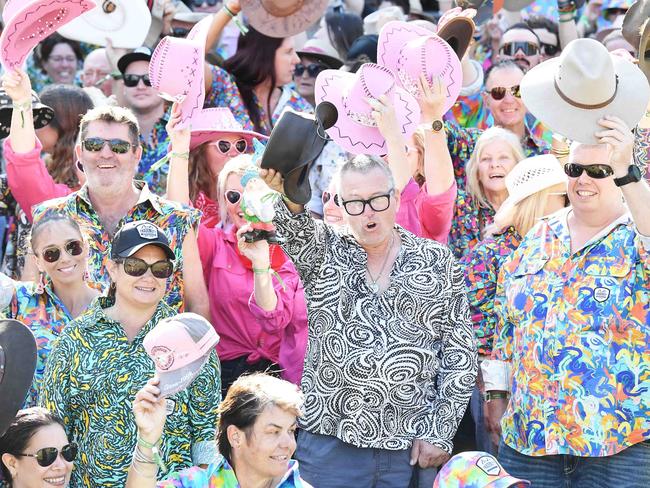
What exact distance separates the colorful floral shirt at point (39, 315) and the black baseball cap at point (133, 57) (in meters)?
2.27

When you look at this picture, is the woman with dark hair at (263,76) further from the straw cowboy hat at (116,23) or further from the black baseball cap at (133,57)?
the straw cowboy hat at (116,23)

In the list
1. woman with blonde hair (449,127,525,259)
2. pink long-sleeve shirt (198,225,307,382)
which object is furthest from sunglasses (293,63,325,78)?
pink long-sleeve shirt (198,225,307,382)

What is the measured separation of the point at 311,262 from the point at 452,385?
74 cm

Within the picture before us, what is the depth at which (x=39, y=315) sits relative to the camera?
520 cm

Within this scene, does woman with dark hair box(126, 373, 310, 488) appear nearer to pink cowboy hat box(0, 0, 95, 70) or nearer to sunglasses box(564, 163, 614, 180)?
sunglasses box(564, 163, 614, 180)

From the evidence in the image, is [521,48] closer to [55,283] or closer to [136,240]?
[55,283]

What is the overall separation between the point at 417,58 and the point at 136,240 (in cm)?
166

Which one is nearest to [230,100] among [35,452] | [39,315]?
[39,315]

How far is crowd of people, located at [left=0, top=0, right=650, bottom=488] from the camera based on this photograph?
442 centimetres

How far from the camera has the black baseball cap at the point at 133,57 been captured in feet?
23.6

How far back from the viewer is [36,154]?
5844mm

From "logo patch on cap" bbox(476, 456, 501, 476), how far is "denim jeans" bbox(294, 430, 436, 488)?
0.56 m

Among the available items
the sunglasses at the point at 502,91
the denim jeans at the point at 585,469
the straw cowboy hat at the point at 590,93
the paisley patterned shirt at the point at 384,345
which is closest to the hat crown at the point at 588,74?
the straw cowboy hat at the point at 590,93

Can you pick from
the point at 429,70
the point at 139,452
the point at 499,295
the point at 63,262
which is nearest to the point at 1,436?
the point at 139,452
